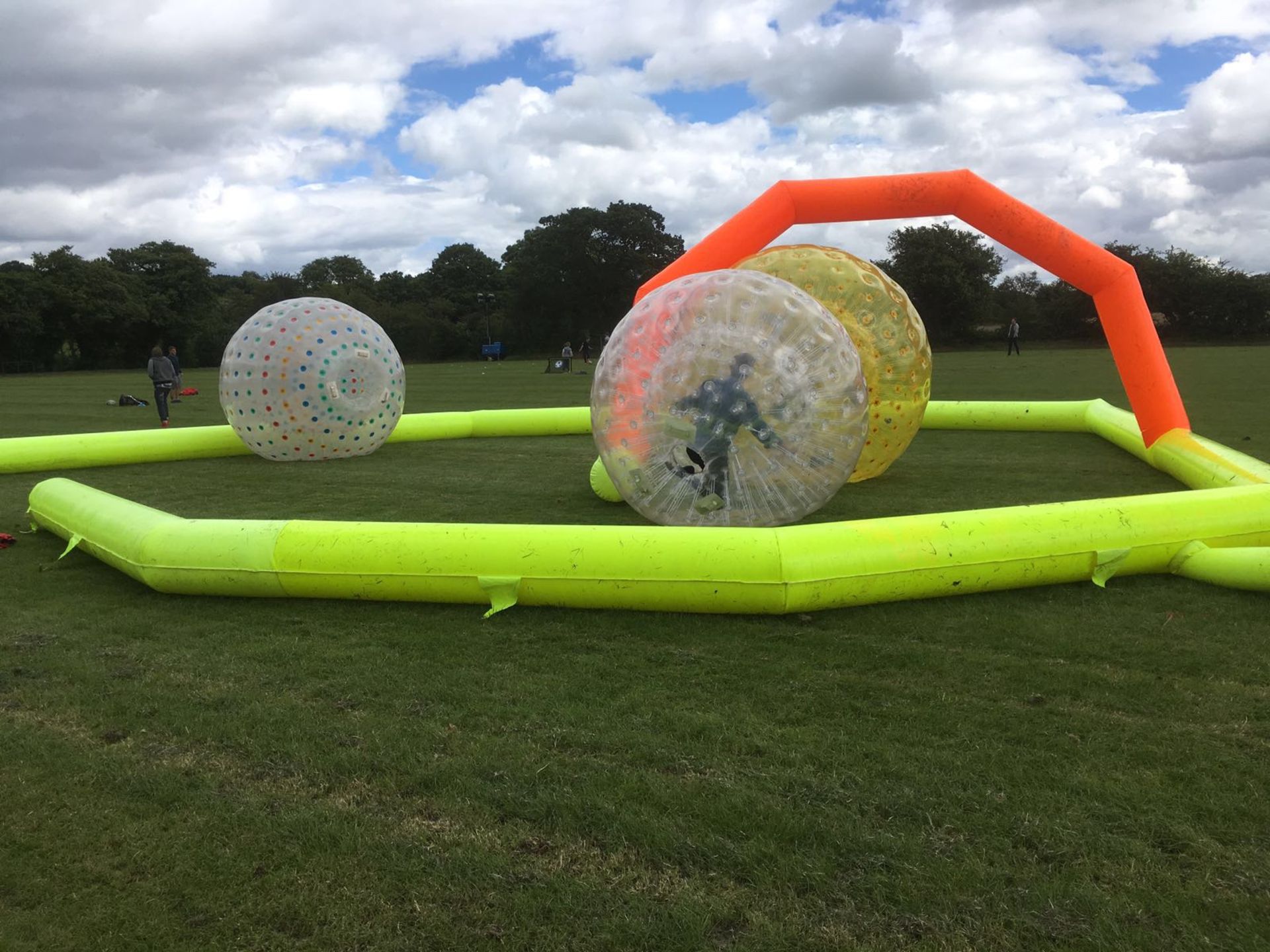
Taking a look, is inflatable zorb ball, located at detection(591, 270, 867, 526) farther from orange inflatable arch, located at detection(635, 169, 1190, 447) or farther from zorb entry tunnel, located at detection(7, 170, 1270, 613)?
orange inflatable arch, located at detection(635, 169, 1190, 447)

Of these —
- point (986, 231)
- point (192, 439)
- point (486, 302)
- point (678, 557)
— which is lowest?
point (678, 557)

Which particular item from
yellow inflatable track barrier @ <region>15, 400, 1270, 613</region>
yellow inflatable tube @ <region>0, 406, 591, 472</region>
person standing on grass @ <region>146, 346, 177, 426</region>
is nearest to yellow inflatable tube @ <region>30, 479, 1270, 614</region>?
yellow inflatable track barrier @ <region>15, 400, 1270, 613</region>

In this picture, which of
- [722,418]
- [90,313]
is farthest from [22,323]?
[722,418]

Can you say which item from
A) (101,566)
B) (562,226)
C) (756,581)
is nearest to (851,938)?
(756,581)

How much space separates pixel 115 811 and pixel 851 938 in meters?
2.37

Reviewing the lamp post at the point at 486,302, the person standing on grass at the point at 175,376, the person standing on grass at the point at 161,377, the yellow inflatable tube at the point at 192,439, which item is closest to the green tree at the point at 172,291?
the lamp post at the point at 486,302

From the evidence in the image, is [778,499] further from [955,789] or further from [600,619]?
[955,789]

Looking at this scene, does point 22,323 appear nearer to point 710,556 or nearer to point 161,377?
point 161,377

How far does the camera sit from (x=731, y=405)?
17.8ft

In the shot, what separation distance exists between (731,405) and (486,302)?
64.0 meters

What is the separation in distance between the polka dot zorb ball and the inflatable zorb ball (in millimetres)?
4893

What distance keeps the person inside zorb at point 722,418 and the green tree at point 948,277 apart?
4841cm

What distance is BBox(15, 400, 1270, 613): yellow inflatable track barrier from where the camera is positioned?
468 cm

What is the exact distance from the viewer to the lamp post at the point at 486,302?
6212 centimetres
